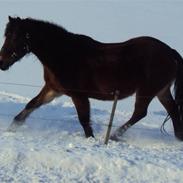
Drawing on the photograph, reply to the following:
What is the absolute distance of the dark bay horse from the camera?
928 centimetres

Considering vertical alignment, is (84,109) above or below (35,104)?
above

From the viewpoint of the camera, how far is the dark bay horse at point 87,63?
30.5 ft

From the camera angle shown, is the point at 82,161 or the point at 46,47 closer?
the point at 82,161

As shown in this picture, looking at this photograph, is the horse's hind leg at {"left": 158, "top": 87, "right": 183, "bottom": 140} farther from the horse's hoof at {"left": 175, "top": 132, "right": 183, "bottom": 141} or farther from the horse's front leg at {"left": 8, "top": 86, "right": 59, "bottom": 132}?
the horse's front leg at {"left": 8, "top": 86, "right": 59, "bottom": 132}

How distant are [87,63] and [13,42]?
1251 millimetres

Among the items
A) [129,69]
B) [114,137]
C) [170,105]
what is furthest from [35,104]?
[170,105]

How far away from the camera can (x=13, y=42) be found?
930 centimetres

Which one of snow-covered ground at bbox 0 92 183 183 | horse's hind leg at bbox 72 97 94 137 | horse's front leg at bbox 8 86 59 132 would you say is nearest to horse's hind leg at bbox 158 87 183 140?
snow-covered ground at bbox 0 92 183 183

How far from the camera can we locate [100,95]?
31.1ft

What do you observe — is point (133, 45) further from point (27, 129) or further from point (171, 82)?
point (27, 129)

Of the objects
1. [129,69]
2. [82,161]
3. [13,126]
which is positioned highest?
[129,69]

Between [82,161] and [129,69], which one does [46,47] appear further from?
[82,161]

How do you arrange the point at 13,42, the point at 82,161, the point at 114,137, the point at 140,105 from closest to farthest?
1. the point at 82,161
2. the point at 114,137
3. the point at 13,42
4. the point at 140,105

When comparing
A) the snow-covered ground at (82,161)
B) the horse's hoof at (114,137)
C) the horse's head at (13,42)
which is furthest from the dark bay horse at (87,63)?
the snow-covered ground at (82,161)
